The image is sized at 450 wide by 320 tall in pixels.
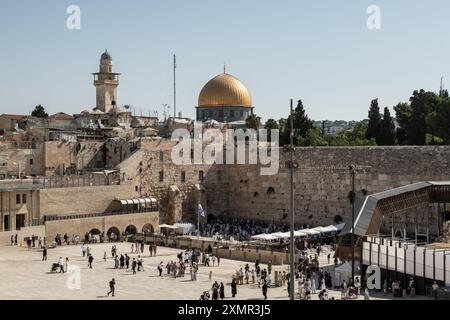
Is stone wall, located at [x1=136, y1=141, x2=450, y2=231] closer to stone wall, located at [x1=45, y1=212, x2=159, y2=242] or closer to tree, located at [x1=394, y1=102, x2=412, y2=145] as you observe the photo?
stone wall, located at [x1=45, y1=212, x2=159, y2=242]

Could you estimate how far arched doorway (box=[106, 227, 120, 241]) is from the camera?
36219 millimetres

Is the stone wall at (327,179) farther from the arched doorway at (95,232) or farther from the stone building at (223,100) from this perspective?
the stone building at (223,100)

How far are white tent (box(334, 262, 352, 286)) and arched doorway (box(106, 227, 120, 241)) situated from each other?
16.2 metres

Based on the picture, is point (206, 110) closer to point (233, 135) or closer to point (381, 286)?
point (233, 135)

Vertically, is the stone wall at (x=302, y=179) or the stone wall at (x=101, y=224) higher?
the stone wall at (x=302, y=179)

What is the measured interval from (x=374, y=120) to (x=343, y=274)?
32615mm

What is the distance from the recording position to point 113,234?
36.8 m

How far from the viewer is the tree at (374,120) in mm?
53522

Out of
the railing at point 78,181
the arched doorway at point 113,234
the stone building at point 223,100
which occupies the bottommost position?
the arched doorway at point 113,234

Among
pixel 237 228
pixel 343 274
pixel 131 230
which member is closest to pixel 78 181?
pixel 131 230

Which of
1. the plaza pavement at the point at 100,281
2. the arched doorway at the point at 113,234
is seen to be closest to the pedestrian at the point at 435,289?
the plaza pavement at the point at 100,281

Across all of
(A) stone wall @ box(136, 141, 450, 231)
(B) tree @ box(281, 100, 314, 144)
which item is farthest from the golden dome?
(A) stone wall @ box(136, 141, 450, 231)

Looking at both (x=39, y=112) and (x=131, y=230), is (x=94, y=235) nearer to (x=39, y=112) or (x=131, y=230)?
(x=131, y=230)

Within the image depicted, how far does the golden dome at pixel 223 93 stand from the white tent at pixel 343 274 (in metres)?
40.3
